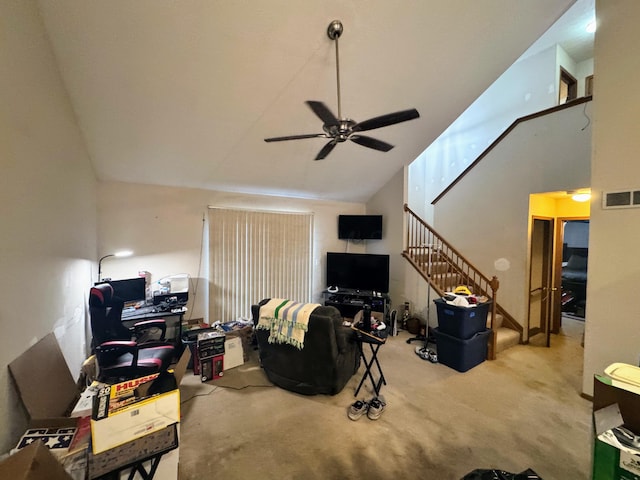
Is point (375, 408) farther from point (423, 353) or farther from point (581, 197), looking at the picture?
point (581, 197)

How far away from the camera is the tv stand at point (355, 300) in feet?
15.3

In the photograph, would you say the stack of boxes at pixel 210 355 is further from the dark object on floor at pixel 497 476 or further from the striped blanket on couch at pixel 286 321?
the dark object on floor at pixel 497 476

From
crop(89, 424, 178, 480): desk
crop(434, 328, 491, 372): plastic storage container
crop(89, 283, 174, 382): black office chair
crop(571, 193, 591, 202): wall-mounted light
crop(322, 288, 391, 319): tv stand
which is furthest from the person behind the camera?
crop(322, 288, 391, 319): tv stand

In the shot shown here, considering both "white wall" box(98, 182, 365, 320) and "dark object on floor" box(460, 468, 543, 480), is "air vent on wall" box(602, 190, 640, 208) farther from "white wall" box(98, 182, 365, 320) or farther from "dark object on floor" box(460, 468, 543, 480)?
"white wall" box(98, 182, 365, 320)

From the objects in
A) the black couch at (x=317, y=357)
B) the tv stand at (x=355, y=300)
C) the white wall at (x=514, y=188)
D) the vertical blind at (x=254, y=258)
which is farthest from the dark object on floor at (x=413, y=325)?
the black couch at (x=317, y=357)

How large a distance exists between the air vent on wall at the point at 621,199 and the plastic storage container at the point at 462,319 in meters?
1.65

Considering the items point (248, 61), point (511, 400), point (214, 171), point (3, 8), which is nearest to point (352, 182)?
point (214, 171)

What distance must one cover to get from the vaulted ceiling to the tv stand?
2.70m

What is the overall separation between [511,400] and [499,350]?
133 centimetres

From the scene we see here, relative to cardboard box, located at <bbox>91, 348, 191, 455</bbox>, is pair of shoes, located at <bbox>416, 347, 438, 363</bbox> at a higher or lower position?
lower

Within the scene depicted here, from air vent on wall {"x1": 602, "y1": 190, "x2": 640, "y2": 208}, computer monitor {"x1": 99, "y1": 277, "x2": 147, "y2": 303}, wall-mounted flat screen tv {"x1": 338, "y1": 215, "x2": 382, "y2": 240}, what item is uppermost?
air vent on wall {"x1": 602, "y1": 190, "x2": 640, "y2": 208}

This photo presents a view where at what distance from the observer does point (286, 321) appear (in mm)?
2658

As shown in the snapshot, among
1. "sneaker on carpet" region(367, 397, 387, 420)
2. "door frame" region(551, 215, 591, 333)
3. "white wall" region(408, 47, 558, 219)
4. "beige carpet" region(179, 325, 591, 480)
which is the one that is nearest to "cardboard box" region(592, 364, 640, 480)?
"beige carpet" region(179, 325, 591, 480)

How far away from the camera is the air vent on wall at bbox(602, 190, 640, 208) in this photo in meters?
2.33
